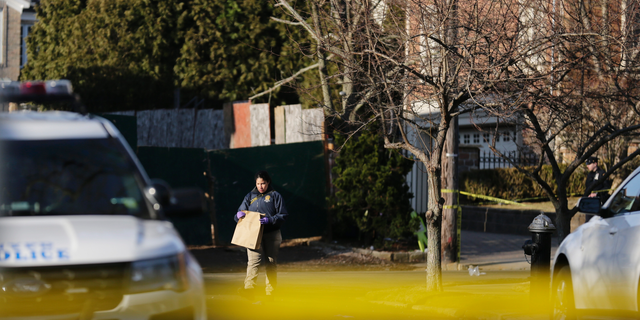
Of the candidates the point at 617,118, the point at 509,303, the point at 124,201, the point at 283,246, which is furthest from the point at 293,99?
the point at 124,201

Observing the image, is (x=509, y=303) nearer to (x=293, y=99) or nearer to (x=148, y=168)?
(x=148, y=168)

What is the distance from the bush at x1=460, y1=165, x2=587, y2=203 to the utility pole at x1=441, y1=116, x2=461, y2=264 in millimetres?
7773

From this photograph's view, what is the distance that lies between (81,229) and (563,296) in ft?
15.2

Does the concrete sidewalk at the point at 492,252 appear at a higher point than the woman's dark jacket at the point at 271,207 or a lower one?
lower

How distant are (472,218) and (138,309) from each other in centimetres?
1621

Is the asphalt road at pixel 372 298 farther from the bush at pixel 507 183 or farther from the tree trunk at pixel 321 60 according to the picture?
the bush at pixel 507 183

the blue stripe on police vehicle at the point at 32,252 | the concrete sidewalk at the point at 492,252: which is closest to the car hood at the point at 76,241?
the blue stripe on police vehicle at the point at 32,252

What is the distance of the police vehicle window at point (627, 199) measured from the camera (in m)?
5.92

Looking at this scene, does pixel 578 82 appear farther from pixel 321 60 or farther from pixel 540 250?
pixel 321 60

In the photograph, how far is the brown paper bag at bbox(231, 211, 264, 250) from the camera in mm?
9102

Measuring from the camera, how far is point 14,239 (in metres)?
3.73

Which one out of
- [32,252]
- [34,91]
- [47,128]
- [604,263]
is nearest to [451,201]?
→ [604,263]

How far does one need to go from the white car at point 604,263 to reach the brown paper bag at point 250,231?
365 centimetres

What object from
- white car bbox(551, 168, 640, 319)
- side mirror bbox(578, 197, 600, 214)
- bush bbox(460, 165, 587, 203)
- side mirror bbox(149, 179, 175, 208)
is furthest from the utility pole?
side mirror bbox(149, 179, 175, 208)
